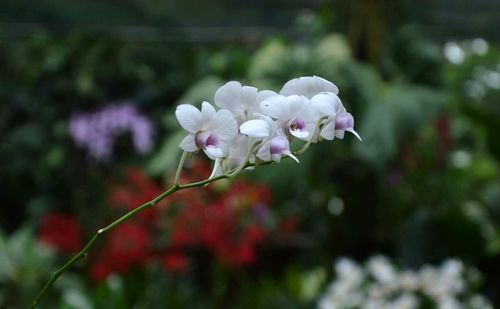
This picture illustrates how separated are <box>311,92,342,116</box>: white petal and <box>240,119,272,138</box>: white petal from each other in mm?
41

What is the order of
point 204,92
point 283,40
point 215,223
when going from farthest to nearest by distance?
point 283,40
point 204,92
point 215,223

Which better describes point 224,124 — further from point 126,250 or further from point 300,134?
point 126,250

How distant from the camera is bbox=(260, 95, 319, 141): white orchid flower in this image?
62 cm

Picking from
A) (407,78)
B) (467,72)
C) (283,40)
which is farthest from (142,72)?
(467,72)

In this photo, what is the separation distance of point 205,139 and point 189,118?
0.06ft

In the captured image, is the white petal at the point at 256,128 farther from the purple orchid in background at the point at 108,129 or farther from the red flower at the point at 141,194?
the purple orchid in background at the point at 108,129

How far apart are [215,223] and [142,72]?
175 centimetres

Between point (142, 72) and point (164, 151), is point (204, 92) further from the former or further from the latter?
point (142, 72)

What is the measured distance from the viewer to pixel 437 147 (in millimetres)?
A: 4191

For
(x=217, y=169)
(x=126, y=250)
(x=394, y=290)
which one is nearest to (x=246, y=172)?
(x=126, y=250)

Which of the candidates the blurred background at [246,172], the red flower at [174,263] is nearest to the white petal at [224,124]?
the blurred background at [246,172]

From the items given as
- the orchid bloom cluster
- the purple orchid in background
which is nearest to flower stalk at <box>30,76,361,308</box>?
the orchid bloom cluster

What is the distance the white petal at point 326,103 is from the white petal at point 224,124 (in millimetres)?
63

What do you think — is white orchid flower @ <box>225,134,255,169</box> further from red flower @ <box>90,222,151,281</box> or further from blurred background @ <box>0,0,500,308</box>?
red flower @ <box>90,222,151,281</box>
